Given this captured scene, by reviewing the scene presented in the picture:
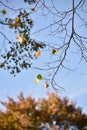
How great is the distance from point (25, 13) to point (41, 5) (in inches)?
34.2

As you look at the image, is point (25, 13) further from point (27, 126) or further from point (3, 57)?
point (27, 126)

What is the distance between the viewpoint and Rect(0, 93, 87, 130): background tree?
922 inches

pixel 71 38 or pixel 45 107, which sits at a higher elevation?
pixel 45 107

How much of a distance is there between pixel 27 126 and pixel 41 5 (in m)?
16.9

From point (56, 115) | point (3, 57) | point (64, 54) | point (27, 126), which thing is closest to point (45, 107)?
point (56, 115)

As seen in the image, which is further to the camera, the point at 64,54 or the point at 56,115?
the point at 56,115

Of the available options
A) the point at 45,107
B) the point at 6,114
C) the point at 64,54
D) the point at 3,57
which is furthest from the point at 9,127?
the point at 64,54

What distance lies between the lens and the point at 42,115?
2428 centimetres

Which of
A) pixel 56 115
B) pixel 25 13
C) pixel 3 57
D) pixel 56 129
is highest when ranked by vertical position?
pixel 56 115

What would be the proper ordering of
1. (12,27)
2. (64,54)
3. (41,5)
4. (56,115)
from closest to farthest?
(64,54) → (41,5) → (12,27) → (56,115)

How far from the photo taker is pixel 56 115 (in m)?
24.3

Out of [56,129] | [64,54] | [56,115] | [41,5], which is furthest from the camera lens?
[56,115]

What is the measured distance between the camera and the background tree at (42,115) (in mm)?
23406

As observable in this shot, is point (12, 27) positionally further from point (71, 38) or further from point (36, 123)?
point (36, 123)
